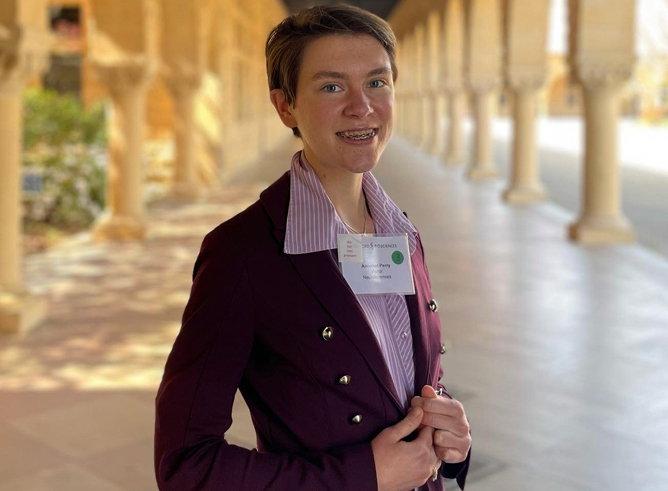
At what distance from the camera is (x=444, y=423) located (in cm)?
159

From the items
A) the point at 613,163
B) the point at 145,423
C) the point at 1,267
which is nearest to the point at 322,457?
the point at 145,423

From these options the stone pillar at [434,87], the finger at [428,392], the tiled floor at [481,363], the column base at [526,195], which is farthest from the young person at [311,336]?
the stone pillar at [434,87]

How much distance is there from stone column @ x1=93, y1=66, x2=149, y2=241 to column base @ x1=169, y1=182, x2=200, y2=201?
419cm

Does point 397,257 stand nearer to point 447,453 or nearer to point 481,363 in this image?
point 447,453

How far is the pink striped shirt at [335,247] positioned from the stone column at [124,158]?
9.53 metres

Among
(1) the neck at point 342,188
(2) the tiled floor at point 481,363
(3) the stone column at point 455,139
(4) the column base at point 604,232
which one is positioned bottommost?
(2) the tiled floor at point 481,363

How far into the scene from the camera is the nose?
157cm

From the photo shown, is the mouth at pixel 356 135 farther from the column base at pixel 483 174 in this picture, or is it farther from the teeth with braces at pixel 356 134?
the column base at pixel 483 174

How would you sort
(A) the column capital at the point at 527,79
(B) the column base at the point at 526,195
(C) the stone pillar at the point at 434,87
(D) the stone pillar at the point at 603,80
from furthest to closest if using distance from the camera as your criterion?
1. (C) the stone pillar at the point at 434,87
2. (A) the column capital at the point at 527,79
3. (B) the column base at the point at 526,195
4. (D) the stone pillar at the point at 603,80

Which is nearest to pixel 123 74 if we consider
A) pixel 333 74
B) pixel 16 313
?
pixel 16 313

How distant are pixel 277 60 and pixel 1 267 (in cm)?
554

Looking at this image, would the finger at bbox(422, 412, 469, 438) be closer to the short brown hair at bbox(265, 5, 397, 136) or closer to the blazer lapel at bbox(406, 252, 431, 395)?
the blazer lapel at bbox(406, 252, 431, 395)

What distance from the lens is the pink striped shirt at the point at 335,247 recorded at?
1546 millimetres

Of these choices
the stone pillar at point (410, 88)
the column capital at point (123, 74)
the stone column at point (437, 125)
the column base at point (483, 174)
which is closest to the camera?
the column capital at point (123, 74)
